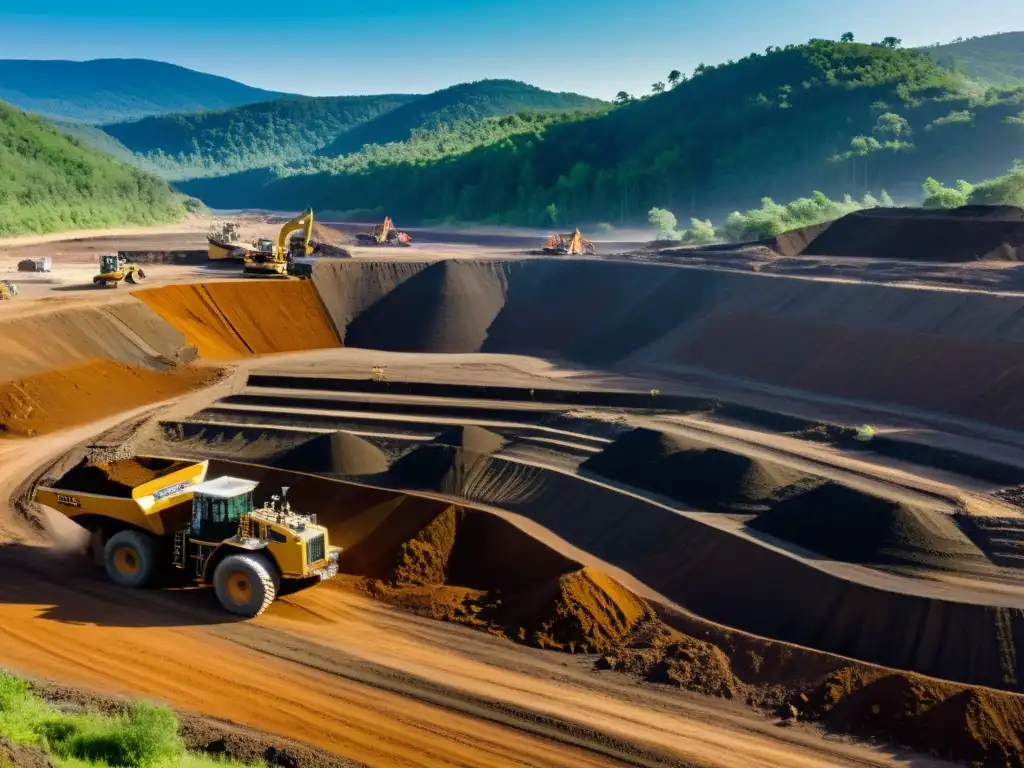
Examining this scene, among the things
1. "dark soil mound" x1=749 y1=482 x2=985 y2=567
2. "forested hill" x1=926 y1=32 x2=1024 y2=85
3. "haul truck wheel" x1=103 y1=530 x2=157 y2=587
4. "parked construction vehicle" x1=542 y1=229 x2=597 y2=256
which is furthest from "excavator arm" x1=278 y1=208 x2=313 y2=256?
"forested hill" x1=926 y1=32 x2=1024 y2=85

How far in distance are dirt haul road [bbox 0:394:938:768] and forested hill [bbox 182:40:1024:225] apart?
73.8 metres

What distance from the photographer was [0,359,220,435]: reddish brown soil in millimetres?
28234

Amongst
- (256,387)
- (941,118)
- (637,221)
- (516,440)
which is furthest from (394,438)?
(941,118)

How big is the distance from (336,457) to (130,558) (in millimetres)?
7323

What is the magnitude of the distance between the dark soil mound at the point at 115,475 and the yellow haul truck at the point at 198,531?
0.06 feet

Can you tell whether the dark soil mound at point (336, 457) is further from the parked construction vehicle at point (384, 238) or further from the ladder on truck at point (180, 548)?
the parked construction vehicle at point (384, 238)

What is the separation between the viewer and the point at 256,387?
33.0 m

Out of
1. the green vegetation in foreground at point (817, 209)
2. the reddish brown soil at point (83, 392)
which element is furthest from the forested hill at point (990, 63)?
the reddish brown soil at point (83, 392)

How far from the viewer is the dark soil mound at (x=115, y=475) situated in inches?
675

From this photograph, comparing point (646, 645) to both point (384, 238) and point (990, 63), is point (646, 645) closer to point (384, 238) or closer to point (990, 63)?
point (384, 238)

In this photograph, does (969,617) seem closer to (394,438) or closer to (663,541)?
(663,541)

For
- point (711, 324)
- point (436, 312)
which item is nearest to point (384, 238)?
point (436, 312)

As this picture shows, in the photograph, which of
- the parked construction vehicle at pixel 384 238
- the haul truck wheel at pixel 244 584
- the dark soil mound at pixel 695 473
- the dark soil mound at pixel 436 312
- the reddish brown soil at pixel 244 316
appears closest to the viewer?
the haul truck wheel at pixel 244 584

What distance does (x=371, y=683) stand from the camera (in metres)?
14.4
